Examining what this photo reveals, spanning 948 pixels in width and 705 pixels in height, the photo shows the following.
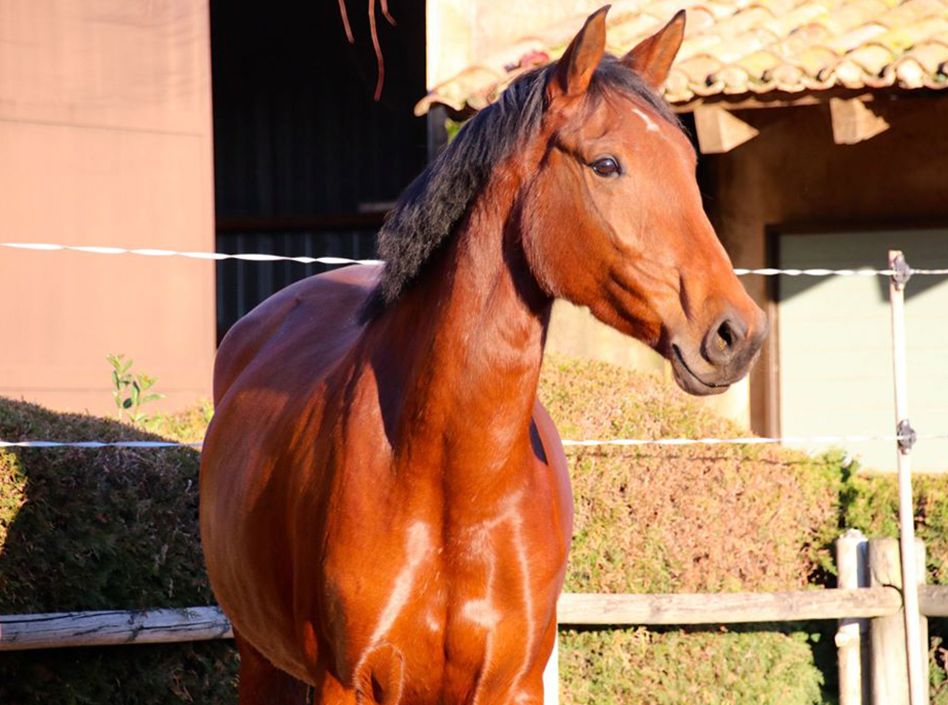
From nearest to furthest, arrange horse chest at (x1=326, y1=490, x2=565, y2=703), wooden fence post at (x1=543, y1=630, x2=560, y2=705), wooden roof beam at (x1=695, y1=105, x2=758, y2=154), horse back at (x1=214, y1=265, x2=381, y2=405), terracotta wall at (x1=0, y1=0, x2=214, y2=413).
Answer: horse chest at (x1=326, y1=490, x2=565, y2=703), horse back at (x1=214, y1=265, x2=381, y2=405), wooden fence post at (x1=543, y1=630, x2=560, y2=705), wooden roof beam at (x1=695, y1=105, x2=758, y2=154), terracotta wall at (x1=0, y1=0, x2=214, y2=413)

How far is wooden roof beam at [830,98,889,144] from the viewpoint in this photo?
25.0 ft

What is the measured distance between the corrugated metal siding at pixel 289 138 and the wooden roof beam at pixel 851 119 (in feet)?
22.7

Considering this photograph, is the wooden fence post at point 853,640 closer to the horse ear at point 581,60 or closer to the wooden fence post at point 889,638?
the wooden fence post at point 889,638

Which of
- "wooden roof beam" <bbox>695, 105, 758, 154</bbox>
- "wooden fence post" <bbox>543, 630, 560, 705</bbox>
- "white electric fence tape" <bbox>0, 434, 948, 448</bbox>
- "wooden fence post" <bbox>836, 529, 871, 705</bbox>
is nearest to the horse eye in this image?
"white electric fence tape" <bbox>0, 434, 948, 448</bbox>

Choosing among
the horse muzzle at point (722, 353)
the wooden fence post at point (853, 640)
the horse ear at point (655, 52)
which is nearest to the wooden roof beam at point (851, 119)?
the wooden fence post at point (853, 640)

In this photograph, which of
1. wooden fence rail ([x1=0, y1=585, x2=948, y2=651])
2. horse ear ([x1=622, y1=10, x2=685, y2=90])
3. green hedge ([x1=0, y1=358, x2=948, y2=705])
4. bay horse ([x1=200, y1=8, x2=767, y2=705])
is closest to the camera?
bay horse ([x1=200, y1=8, x2=767, y2=705])

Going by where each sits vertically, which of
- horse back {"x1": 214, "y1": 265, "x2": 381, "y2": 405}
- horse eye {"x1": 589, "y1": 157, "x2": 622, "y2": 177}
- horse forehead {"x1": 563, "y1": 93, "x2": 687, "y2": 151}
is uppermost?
horse forehead {"x1": 563, "y1": 93, "x2": 687, "y2": 151}

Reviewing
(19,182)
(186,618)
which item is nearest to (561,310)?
(19,182)

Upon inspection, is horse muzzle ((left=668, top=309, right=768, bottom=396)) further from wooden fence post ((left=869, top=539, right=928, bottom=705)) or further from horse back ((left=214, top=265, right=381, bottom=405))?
wooden fence post ((left=869, top=539, right=928, bottom=705))

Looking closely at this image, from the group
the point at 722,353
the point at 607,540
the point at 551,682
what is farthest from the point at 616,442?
the point at 722,353

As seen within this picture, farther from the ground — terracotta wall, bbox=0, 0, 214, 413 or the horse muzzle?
terracotta wall, bbox=0, 0, 214, 413

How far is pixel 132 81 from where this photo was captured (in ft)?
28.4

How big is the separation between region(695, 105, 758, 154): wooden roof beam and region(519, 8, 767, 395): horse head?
4767 mm

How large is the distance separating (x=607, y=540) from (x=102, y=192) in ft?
12.8
